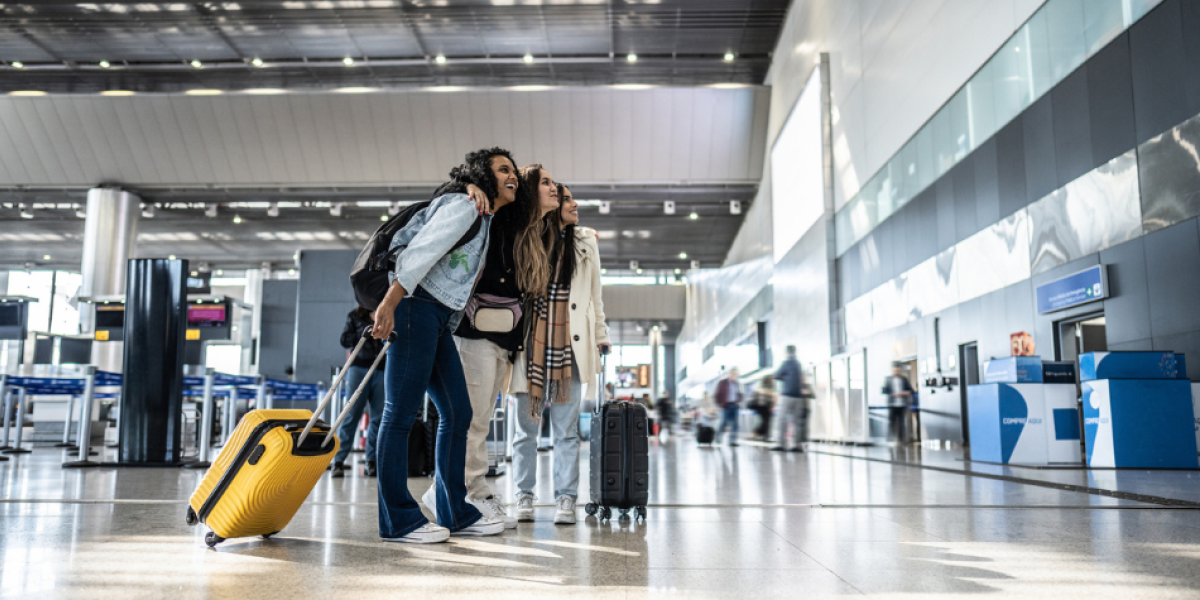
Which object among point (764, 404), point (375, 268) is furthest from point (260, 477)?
point (764, 404)

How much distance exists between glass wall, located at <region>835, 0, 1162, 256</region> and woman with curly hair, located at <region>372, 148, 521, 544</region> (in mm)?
6713

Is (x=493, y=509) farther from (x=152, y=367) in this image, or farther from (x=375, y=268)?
(x=152, y=367)

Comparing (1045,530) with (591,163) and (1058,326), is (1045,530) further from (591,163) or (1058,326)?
(591,163)

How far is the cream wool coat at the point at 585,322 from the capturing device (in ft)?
10.7

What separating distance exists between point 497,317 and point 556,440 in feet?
2.11

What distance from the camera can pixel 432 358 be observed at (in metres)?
2.69

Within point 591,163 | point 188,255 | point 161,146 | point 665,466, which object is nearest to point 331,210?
point 161,146

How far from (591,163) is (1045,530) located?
1773cm

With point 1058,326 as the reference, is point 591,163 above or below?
above

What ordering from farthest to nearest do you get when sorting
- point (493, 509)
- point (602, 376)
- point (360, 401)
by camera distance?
point (360, 401)
point (602, 376)
point (493, 509)

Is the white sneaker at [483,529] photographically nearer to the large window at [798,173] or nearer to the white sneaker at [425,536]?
the white sneaker at [425,536]

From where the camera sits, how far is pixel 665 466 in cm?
720

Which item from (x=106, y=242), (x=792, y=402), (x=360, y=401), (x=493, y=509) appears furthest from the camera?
(x=106, y=242)

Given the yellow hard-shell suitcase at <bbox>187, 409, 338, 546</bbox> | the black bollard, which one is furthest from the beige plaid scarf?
the black bollard
